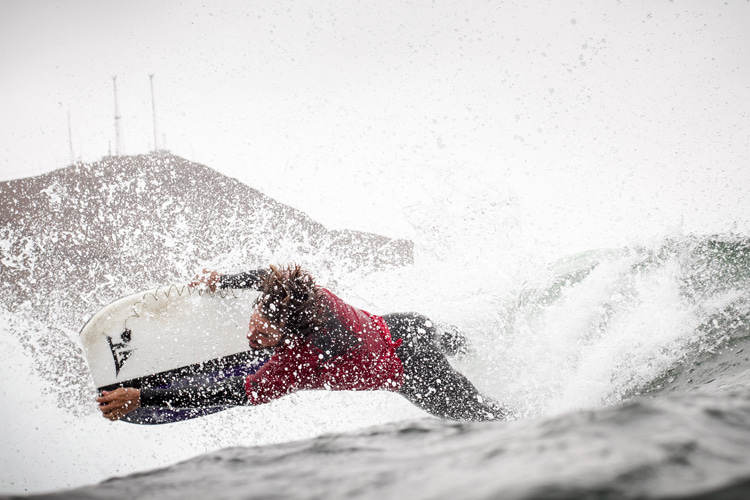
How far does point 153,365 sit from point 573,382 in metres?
2.21

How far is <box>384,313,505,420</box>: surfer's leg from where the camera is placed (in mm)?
1833

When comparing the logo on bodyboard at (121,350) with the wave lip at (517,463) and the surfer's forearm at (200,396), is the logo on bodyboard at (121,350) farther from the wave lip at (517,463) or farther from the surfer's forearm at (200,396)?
the wave lip at (517,463)

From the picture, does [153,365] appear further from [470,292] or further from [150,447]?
[470,292]

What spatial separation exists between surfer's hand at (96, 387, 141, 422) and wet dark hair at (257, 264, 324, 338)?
842 millimetres

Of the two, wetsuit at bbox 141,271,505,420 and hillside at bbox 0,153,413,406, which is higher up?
hillside at bbox 0,153,413,406

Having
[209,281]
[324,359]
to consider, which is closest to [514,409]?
[324,359]

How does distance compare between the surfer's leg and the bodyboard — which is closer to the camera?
the surfer's leg

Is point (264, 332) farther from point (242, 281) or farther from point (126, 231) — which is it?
point (126, 231)

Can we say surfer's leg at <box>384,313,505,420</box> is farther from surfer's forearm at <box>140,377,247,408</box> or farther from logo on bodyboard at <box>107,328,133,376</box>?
logo on bodyboard at <box>107,328,133,376</box>

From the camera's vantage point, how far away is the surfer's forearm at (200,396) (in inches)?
65.4

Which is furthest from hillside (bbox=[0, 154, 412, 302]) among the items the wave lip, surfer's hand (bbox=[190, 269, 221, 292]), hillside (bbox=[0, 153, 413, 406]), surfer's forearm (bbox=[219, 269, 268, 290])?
the wave lip

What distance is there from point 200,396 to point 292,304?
2.26ft

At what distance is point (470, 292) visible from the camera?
2.98m

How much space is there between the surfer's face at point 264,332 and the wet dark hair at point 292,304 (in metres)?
0.02
